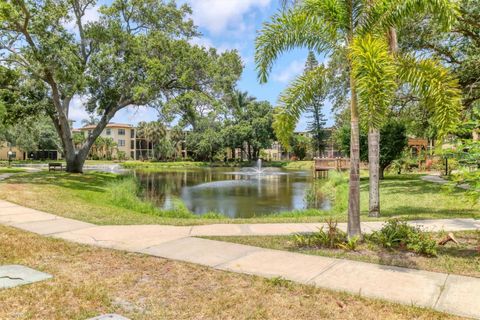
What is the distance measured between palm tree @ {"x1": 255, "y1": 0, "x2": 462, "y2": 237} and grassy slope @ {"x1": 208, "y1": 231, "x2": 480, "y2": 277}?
598mm

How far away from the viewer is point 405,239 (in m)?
6.38

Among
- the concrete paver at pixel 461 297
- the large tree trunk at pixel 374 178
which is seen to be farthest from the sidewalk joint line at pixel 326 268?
the large tree trunk at pixel 374 178

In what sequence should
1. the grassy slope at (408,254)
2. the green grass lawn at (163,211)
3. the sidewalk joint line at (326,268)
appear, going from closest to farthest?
the sidewalk joint line at (326,268), the grassy slope at (408,254), the green grass lawn at (163,211)

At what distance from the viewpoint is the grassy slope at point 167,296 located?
3.87 meters

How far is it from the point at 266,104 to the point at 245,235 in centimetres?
5629

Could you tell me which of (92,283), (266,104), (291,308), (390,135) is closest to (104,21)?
(390,135)

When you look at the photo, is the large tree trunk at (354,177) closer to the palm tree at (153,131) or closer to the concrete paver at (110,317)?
the concrete paver at (110,317)

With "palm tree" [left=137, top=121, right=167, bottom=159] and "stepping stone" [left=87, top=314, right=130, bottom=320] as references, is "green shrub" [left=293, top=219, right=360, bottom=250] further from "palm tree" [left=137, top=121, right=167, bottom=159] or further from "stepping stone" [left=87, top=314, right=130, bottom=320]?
"palm tree" [left=137, top=121, right=167, bottom=159]

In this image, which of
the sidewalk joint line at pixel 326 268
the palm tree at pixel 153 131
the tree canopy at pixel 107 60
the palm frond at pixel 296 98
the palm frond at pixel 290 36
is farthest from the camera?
the palm tree at pixel 153 131

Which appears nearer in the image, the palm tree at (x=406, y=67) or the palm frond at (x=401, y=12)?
the palm tree at (x=406, y=67)

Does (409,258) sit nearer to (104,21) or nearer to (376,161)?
(376,161)

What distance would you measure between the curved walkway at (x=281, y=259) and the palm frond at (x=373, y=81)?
84.5 inches

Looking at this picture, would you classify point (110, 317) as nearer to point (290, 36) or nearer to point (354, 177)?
point (354, 177)

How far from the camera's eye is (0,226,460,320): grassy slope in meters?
3.87
